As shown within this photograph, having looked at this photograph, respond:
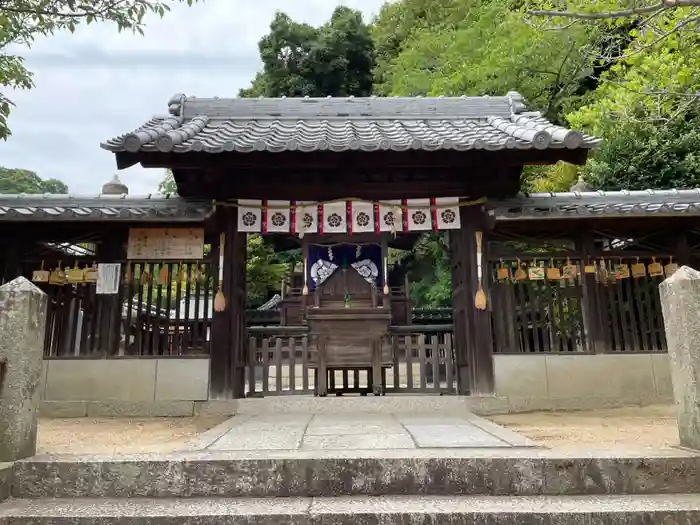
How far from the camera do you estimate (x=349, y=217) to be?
25.3 ft

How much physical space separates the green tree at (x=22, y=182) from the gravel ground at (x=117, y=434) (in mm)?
35414

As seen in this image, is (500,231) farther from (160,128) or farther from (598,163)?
(598,163)

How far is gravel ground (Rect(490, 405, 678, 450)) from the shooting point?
15.0 ft

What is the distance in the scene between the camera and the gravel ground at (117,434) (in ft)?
14.6

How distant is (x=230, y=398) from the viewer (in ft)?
23.9

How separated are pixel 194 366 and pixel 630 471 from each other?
565 cm

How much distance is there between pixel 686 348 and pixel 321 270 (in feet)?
37.6

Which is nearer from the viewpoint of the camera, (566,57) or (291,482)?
(291,482)

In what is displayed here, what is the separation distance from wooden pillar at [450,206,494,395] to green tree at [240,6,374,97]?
68.9 ft

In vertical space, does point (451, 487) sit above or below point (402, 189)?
below

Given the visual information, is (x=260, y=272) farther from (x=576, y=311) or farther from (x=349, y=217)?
(x=576, y=311)

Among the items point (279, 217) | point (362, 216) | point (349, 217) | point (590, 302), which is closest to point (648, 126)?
point (590, 302)

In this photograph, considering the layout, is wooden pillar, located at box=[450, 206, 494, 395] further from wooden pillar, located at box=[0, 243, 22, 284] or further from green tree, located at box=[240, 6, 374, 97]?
green tree, located at box=[240, 6, 374, 97]

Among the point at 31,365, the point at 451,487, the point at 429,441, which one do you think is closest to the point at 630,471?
the point at 451,487
